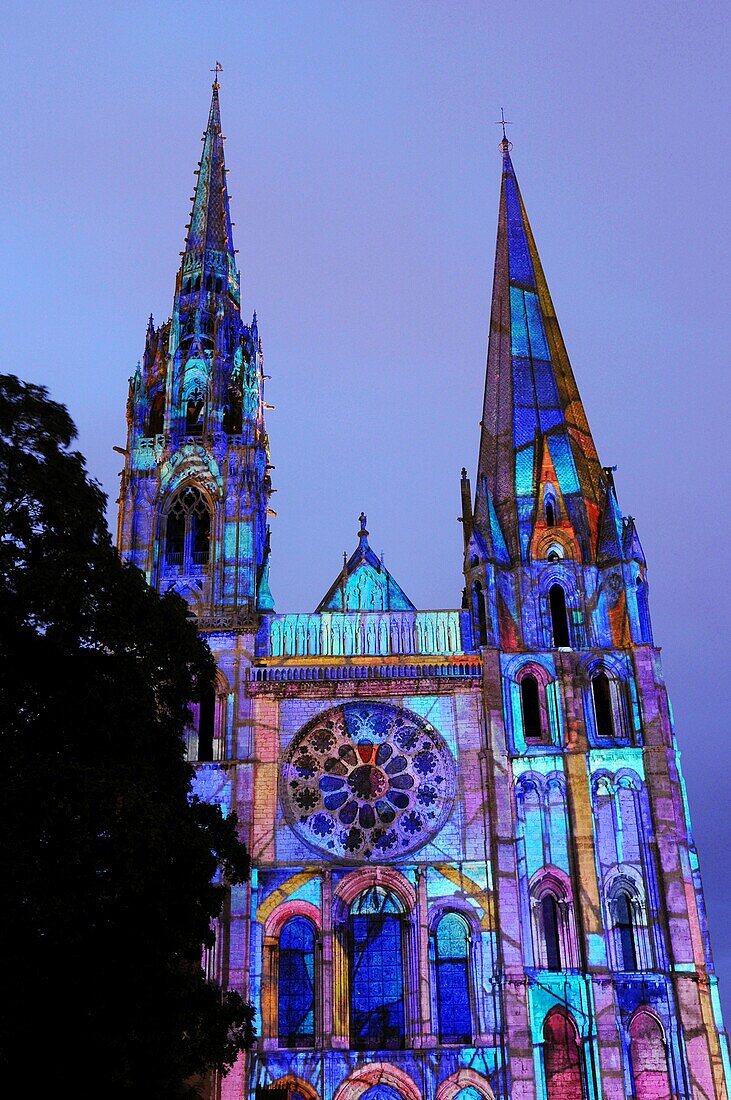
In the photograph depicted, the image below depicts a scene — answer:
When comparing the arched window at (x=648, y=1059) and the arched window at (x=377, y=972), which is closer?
the arched window at (x=648, y=1059)

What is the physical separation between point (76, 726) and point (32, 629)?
140 centimetres

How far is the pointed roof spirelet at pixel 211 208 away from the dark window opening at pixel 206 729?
50.8ft

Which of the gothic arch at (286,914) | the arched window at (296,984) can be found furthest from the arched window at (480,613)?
the arched window at (296,984)

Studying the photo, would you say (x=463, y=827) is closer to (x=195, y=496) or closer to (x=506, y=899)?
(x=506, y=899)

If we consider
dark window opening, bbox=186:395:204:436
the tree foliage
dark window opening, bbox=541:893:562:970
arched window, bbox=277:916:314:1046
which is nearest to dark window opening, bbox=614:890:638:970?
dark window opening, bbox=541:893:562:970

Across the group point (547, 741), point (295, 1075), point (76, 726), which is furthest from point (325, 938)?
point (76, 726)

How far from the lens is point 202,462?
3303cm

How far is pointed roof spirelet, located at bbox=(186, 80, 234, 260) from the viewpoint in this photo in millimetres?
39000

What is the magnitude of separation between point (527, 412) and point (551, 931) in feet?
45.5

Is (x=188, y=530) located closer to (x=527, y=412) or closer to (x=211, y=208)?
(x=527, y=412)

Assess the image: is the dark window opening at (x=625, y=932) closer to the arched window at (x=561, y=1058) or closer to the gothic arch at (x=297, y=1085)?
the arched window at (x=561, y=1058)

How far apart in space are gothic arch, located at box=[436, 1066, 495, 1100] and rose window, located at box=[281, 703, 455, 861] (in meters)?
4.73

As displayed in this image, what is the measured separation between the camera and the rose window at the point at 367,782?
28.8 m

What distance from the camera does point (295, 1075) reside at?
2622 cm
